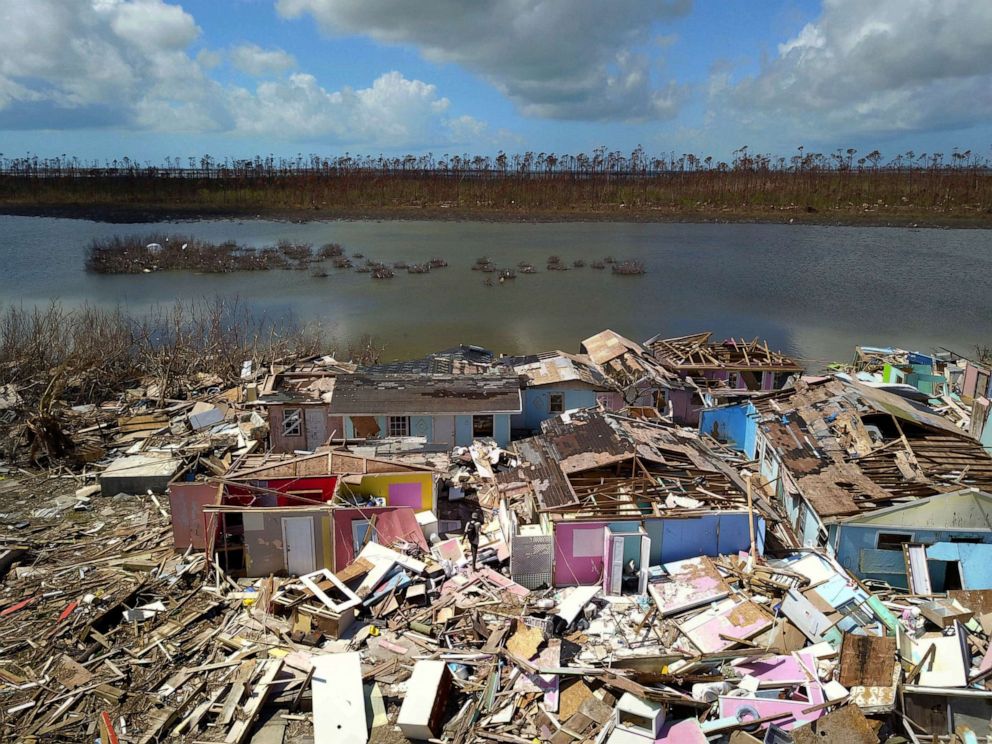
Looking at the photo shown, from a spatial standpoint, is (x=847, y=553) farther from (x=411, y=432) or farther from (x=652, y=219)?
(x=652, y=219)

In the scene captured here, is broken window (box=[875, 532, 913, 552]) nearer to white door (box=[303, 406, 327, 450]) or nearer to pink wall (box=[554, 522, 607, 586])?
pink wall (box=[554, 522, 607, 586])

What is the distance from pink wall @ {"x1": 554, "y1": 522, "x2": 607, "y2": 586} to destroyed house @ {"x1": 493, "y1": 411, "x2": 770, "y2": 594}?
25 mm

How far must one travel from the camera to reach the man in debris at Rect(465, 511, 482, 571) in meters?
18.0

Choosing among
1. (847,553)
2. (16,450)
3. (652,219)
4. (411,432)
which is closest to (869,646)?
(847,553)

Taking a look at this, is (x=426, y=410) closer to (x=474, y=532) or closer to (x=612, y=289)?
(x=474, y=532)

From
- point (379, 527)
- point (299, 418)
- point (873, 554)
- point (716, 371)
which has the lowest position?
point (873, 554)

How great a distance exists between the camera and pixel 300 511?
1683 cm

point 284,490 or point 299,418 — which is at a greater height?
point 299,418

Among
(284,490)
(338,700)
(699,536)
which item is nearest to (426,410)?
(284,490)

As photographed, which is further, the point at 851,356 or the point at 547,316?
the point at 547,316

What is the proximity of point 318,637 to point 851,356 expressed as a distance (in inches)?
1456

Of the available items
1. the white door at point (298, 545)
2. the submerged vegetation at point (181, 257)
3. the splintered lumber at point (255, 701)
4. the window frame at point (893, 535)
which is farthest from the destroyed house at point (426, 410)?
the submerged vegetation at point (181, 257)

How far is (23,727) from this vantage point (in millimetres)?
12164

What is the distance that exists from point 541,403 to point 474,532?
9.05 metres
